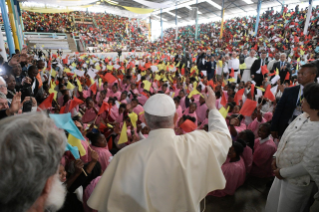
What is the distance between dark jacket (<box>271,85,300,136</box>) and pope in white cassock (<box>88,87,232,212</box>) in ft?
6.45

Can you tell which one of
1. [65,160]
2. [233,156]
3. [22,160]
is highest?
A: [22,160]

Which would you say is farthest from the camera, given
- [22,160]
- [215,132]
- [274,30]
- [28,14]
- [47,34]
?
[28,14]

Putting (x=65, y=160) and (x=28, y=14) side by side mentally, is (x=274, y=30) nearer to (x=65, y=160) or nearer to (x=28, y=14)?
(x=65, y=160)

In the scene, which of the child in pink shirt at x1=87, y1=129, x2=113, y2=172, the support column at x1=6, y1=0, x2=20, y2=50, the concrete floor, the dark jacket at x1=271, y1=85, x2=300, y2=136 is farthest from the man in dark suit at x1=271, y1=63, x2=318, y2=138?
the support column at x1=6, y1=0, x2=20, y2=50

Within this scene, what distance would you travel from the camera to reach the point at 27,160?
0.62m

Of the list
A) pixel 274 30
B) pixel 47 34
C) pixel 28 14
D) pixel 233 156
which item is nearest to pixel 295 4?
pixel 274 30

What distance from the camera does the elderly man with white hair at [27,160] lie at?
1.97 feet

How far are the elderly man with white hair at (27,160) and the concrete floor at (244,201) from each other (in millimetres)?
2239

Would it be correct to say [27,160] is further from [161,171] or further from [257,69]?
[257,69]

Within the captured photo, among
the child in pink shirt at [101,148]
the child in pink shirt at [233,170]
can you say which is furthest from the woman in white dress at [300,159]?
the child in pink shirt at [101,148]

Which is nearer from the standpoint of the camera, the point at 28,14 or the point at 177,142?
the point at 177,142

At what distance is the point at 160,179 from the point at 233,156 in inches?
65.9

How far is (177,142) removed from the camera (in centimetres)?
121

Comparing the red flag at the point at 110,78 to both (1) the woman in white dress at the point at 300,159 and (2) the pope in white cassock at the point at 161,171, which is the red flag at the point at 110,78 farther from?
(1) the woman in white dress at the point at 300,159
